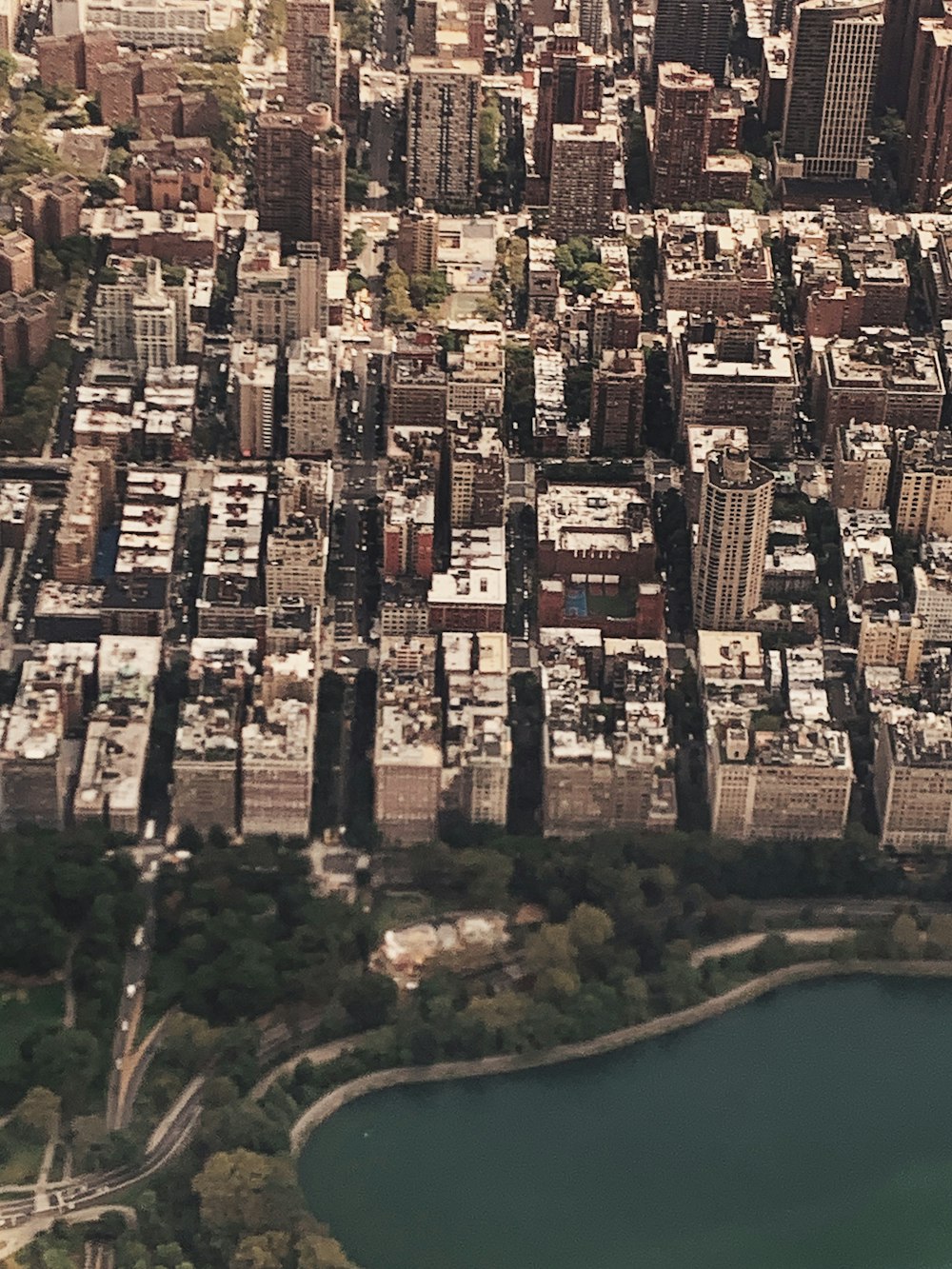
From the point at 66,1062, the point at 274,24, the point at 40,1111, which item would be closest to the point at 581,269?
the point at 274,24

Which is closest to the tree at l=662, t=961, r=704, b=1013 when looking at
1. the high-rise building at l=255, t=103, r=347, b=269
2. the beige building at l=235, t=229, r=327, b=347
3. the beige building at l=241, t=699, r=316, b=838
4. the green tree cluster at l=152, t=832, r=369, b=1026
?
the green tree cluster at l=152, t=832, r=369, b=1026

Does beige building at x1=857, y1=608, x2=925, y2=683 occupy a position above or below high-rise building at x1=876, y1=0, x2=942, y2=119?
below

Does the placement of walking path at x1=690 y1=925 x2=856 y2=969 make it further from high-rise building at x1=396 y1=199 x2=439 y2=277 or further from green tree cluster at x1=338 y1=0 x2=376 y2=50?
green tree cluster at x1=338 y1=0 x2=376 y2=50

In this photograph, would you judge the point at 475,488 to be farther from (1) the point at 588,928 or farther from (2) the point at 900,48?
(2) the point at 900,48

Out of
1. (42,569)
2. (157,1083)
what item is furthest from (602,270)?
(157,1083)

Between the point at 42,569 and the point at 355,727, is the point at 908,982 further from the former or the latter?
the point at 42,569

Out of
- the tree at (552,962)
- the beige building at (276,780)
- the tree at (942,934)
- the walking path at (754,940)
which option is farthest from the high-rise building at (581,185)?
the tree at (552,962)

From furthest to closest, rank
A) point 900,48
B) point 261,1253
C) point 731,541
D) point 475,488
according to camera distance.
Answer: point 900,48
point 475,488
point 731,541
point 261,1253
